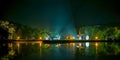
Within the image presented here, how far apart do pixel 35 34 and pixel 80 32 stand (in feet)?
24.3

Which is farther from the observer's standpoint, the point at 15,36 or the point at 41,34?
the point at 41,34

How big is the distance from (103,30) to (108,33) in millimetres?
1220

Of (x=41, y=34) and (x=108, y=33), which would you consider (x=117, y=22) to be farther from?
(x=41, y=34)

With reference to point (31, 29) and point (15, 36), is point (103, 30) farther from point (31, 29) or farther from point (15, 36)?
point (15, 36)

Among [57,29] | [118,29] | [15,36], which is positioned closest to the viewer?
[15,36]

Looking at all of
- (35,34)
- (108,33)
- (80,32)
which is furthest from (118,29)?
(35,34)

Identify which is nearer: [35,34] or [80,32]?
[35,34]

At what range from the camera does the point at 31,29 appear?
39.6 m

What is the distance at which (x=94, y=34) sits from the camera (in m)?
41.2

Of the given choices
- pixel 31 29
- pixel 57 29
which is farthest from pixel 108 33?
pixel 31 29

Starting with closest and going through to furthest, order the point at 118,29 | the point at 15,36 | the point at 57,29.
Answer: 1. the point at 15,36
2. the point at 118,29
3. the point at 57,29

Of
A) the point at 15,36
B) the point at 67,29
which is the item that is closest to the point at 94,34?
the point at 67,29

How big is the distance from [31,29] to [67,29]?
20.5 ft

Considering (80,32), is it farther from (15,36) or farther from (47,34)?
(15,36)
